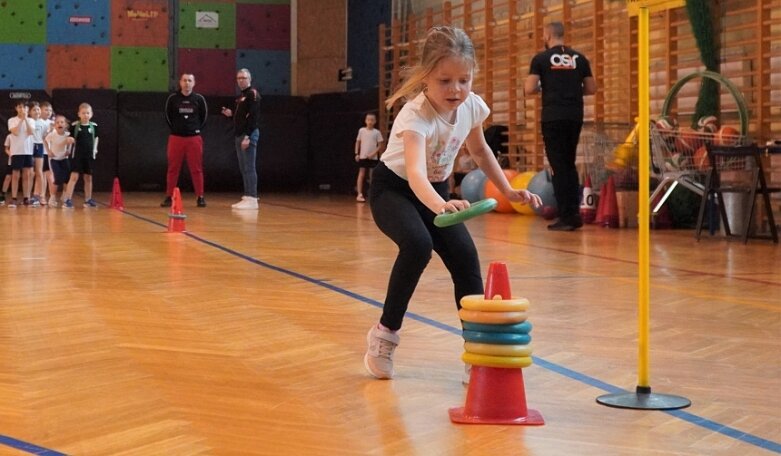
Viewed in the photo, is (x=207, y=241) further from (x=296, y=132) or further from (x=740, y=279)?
(x=296, y=132)

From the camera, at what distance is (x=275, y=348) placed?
4.47 meters

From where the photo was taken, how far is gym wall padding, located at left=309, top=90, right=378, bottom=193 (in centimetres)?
1928

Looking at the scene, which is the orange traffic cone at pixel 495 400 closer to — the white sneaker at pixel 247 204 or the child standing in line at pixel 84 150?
the white sneaker at pixel 247 204

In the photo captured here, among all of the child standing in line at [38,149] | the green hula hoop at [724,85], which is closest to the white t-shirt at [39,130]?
the child standing in line at [38,149]

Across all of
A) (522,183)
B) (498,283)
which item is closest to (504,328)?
(498,283)

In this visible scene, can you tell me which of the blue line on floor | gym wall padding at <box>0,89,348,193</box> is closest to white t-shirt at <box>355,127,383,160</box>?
gym wall padding at <box>0,89,348,193</box>

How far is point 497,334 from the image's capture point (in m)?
3.36

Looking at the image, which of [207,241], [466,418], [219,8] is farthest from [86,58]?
[466,418]

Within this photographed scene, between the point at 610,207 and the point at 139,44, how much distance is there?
454 inches

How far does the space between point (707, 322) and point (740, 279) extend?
68.5 inches

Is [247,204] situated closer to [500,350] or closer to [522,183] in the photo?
[522,183]

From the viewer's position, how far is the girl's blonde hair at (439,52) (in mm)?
3723

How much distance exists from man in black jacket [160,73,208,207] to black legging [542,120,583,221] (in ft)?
17.2

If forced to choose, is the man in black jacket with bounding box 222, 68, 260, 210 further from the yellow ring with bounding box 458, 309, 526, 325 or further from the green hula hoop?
the yellow ring with bounding box 458, 309, 526, 325
